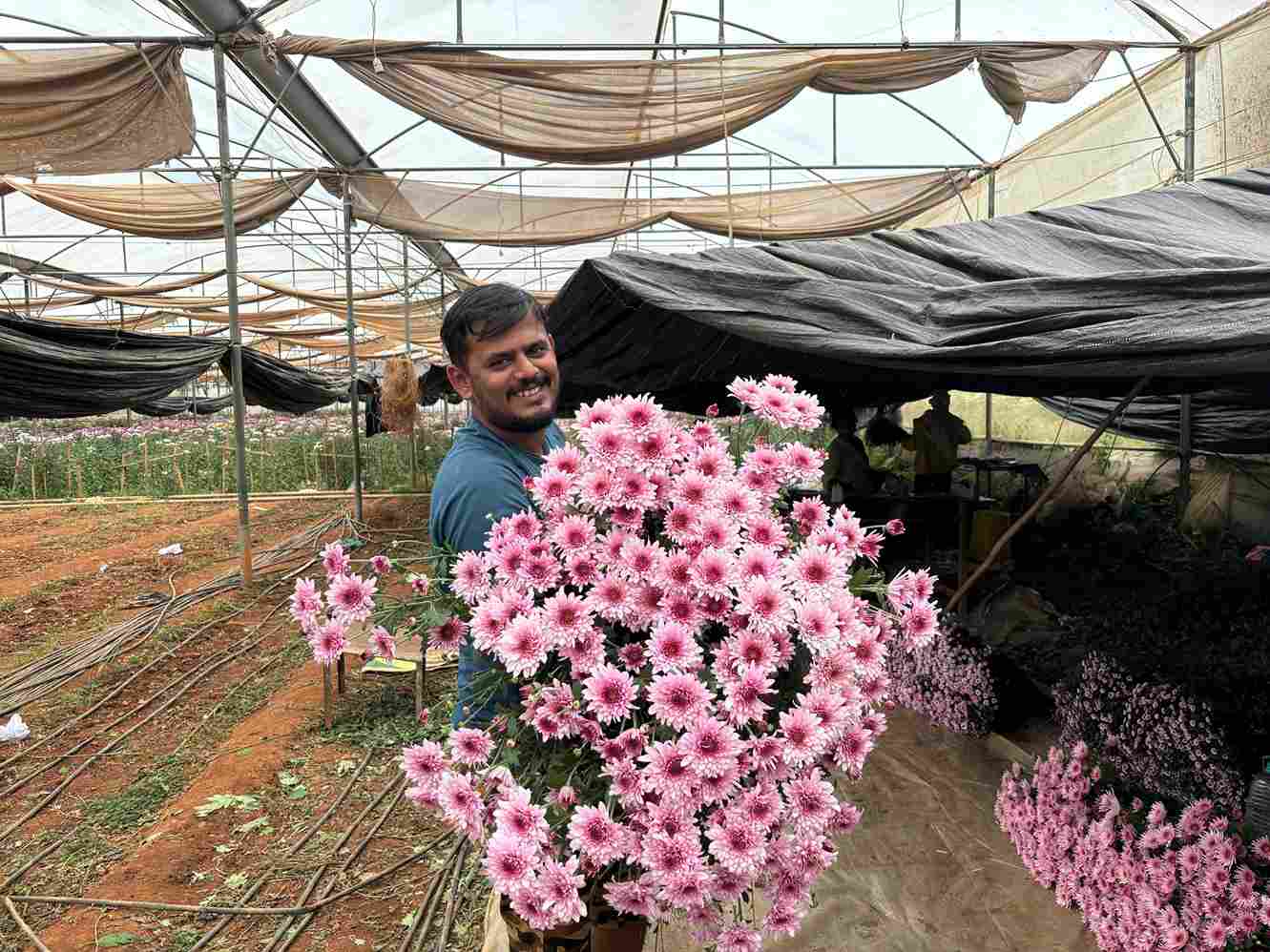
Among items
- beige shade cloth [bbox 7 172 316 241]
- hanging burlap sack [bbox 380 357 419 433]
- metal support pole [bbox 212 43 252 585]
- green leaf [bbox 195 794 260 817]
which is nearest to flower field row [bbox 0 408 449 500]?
hanging burlap sack [bbox 380 357 419 433]

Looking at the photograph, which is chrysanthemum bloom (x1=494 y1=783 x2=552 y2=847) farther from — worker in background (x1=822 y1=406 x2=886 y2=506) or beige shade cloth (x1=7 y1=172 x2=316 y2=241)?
beige shade cloth (x1=7 y1=172 x2=316 y2=241)

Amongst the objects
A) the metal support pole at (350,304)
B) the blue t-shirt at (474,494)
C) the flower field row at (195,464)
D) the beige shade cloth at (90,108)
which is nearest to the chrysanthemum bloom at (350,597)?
the blue t-shirt at (474,494)

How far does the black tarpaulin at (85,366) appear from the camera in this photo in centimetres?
527

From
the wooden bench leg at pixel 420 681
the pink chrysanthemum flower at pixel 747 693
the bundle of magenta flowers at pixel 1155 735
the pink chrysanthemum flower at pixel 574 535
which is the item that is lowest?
the wooden bench leg at pixel 420 681

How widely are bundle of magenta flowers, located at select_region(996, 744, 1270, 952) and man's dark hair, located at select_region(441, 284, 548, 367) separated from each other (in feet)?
5.47

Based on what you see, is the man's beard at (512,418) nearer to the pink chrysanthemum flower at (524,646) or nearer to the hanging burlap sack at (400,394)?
the pink chrysanthemum flower at (524,646)

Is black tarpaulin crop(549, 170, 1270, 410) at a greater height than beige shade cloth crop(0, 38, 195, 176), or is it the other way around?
beige shade cloth crop(0, 38, 195, 176)

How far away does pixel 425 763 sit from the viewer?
2.81ft

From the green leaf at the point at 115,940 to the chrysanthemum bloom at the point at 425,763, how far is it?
212 centimetres

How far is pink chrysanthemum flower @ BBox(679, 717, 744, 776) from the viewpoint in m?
0.75

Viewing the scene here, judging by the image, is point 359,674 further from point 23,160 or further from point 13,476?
point 13,476

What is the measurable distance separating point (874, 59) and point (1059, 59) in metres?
1.10

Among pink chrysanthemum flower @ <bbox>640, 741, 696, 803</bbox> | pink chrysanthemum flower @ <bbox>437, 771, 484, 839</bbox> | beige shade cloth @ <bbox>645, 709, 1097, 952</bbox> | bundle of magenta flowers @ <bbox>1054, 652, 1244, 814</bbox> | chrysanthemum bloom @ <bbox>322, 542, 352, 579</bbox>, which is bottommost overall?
beige shade cloth @ <bbox>645, 709, 1097, 952</bbox>

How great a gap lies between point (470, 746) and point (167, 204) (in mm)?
6934
